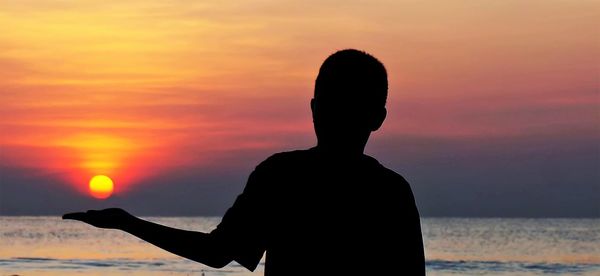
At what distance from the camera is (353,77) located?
242 cm

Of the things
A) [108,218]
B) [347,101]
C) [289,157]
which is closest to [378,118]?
[347,101]

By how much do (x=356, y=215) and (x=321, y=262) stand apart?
13 centimetres

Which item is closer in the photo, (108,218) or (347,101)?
(108,218)

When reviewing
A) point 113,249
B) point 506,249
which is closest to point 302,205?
point 113,249

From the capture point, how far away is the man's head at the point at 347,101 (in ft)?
7.91

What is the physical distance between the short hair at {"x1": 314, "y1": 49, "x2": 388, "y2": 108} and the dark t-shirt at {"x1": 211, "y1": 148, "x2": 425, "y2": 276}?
0.13m

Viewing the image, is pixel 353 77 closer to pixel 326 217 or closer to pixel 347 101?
pixel 347 101

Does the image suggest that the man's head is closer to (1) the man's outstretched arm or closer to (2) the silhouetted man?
(2) the silhouetted man

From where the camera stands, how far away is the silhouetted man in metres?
2.42

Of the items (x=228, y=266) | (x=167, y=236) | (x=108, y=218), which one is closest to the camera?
(x=108, y=218)

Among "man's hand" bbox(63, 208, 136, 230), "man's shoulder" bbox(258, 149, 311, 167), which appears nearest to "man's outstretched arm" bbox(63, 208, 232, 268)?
"man's hand" bbox(63, 208, 136, 230)

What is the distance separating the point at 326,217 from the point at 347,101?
248mm

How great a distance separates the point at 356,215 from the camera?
2.47 meters

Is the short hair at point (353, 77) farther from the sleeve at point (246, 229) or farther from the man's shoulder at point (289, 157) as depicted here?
the sleeve at point (246, 229)
